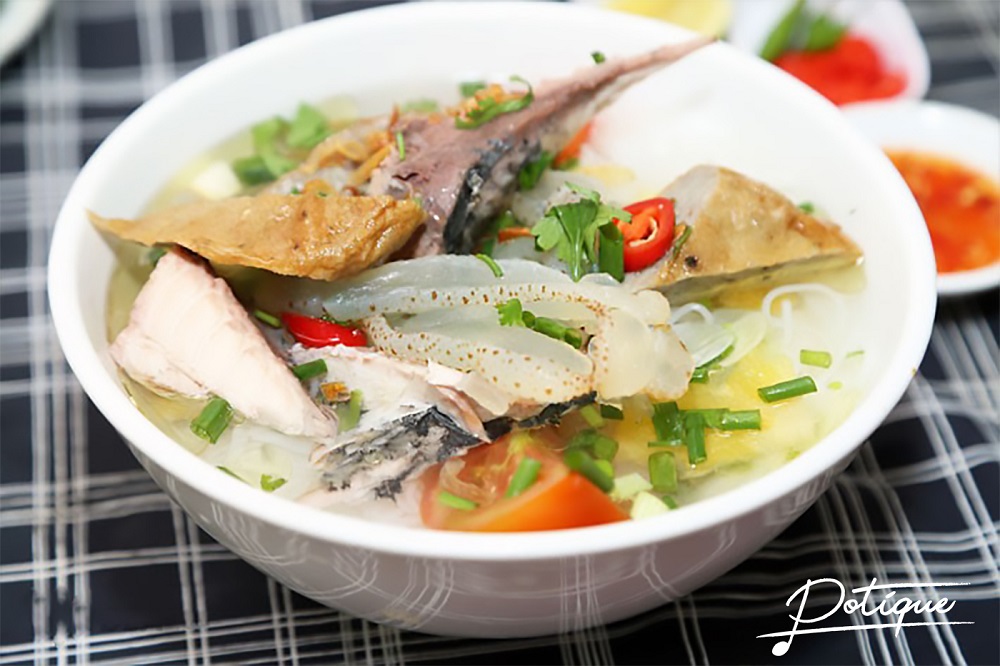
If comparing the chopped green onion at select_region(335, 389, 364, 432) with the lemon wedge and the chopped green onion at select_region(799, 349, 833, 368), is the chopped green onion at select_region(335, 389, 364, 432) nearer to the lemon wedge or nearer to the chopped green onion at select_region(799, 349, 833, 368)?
the chopped green onion at select_region(799, 349, 833, 368)

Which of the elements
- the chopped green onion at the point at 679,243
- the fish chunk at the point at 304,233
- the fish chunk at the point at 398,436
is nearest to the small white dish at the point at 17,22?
the fish chunk at the point at 304,233

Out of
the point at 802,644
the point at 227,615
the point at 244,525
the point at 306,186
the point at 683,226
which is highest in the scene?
the point at 306,186

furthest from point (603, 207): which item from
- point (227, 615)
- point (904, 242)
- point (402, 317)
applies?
point (227, 615)

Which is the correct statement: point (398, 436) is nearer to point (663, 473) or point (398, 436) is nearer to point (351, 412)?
Answer: point (351, 412)

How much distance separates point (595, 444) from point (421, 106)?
106 centimetres

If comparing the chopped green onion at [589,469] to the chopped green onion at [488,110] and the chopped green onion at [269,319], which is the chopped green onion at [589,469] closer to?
the chopped green onion at [269,319]

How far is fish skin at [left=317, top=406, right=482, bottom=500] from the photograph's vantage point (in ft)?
5.65

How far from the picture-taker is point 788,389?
1929 mm

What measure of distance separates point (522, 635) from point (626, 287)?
0.63 m

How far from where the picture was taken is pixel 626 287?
198 cm

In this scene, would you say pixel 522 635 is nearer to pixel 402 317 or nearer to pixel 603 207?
pixel 402 317

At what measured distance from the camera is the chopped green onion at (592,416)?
5.99 ft

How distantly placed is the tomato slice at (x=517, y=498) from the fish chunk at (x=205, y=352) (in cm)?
23

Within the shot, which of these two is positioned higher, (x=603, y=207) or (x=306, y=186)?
(x=306, y=186)
